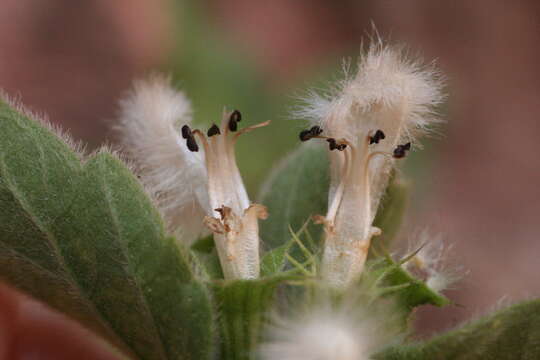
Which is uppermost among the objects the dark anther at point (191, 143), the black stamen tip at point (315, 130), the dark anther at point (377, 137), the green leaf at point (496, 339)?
the dark anther at point (191, 143)

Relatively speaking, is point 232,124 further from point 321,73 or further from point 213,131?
point 321,73

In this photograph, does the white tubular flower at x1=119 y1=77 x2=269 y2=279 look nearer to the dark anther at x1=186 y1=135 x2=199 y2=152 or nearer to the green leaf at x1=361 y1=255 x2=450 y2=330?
the dark anther at x1=186 y1=135 x2=199 y2=152

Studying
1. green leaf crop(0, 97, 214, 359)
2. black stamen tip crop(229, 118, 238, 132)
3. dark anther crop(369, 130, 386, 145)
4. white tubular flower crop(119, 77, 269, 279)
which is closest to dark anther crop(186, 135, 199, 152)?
white tubular flower crop(119, 77, 269, 279)

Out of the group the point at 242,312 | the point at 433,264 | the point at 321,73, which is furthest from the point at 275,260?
the point at 321,73

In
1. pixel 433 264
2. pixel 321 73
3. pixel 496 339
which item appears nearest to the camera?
pixel 496 339

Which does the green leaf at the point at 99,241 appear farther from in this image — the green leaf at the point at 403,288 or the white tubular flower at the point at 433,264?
the white tubular flower at the point at 433,264

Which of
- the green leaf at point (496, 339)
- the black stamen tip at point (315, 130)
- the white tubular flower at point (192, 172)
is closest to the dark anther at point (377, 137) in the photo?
the black stamen tip at point (315, 130)
